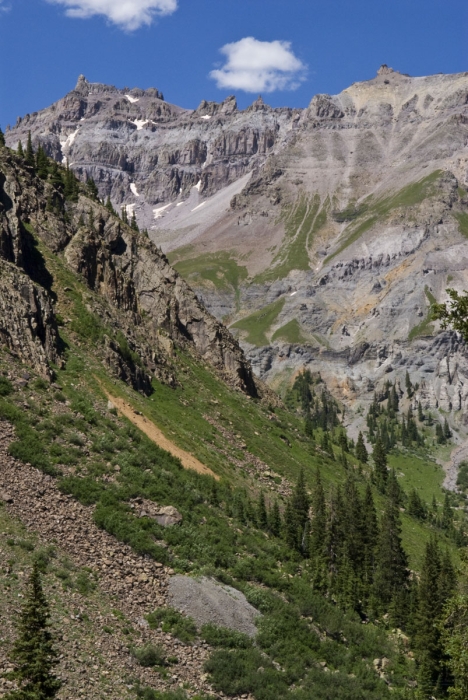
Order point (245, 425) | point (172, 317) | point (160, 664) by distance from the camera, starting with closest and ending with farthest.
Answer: point (160, 664) < point (245, 425) < point (172, 317)

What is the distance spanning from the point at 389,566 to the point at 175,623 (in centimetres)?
4445

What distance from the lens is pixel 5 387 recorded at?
44125mm

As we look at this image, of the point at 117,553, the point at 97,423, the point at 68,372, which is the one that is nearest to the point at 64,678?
the point at 117,553

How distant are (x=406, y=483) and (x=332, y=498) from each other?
116 meters

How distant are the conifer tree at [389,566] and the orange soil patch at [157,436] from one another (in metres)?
21.1

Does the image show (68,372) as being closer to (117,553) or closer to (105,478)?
(105,478)

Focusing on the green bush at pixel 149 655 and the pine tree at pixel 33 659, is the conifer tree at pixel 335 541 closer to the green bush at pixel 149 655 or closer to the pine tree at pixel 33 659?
the green bush at pixel 149 655

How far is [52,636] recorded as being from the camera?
27.2 meters

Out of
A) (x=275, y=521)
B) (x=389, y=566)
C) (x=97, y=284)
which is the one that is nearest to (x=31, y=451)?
(x=275, y=521)

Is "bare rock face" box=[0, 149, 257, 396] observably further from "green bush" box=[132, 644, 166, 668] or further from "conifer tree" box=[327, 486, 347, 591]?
"green bush" box=[132, 644, 166, 668]

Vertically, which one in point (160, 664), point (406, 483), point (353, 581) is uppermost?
point (160, 664)

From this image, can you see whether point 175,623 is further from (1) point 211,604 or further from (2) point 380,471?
(2) point 380,471

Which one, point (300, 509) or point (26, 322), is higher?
point (26, 322)

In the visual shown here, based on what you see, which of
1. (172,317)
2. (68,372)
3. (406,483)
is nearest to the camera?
(68,372)
